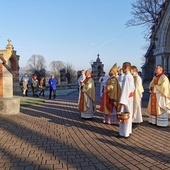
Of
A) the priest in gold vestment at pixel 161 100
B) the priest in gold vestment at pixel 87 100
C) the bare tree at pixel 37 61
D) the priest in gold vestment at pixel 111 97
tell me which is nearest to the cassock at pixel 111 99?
the priest in gold vestment at pixel 111 97

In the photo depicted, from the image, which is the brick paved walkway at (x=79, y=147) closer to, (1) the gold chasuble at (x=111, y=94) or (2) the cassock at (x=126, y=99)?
(2) the cassock at (x=126, y=99)

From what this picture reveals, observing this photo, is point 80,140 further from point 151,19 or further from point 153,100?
point 151,19

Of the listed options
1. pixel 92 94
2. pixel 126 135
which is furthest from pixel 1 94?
pixel 126 135

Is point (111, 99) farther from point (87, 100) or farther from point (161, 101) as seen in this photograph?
point (161, 101)

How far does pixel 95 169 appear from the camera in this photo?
4180 millimetres

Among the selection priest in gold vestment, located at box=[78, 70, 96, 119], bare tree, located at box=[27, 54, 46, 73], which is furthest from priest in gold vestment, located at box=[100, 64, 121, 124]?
bare tree, located at box=[27, 54, 46, 73]

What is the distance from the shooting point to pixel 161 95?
766 cm

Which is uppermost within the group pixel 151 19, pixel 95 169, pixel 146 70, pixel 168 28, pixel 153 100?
pixel 151 19

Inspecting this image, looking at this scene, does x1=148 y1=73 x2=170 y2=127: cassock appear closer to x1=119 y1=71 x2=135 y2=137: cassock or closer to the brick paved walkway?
the brick paved walkway

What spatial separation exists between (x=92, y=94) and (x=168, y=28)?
9.50m

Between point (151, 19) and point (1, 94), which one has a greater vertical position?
point (151, 19)

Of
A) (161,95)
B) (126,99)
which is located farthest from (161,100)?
(126,99)

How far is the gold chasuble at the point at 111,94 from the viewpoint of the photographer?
766 cm

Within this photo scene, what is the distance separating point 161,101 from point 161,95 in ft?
0.68
